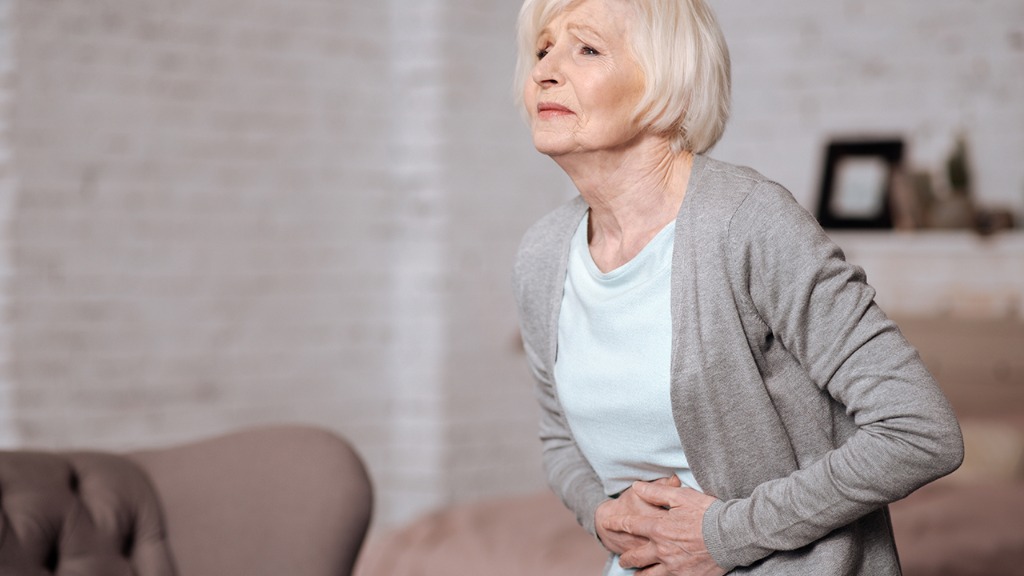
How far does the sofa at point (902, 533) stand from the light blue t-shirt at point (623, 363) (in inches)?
38.7

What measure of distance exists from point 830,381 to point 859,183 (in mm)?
3147

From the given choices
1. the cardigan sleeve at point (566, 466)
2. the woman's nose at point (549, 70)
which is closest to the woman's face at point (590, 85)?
the woman's nose at point (549, 70)

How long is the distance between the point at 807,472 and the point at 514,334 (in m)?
3.57

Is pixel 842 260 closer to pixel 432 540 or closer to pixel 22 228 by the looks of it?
pixel 432 540

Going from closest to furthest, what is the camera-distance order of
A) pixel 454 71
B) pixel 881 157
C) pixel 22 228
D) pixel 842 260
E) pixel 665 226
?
1. pixel 842 260
2. pixel 665 226
3. pixel 22 228
4. pixel 881 157
5. pixel 454 71

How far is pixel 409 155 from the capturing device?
4.66 meters

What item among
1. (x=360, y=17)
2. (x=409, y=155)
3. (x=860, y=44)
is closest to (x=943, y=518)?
(x=860, y=44)

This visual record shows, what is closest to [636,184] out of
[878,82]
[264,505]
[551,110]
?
[551,110]

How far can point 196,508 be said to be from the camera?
5.80 ft

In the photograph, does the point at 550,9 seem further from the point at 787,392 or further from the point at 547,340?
the point at 787,392

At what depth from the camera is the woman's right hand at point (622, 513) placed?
135 centimetres

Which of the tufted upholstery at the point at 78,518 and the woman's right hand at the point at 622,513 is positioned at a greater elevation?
the woman's right hand at the point at 622,513

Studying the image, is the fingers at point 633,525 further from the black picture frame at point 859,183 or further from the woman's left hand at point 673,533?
the black picture frame at point 859,183

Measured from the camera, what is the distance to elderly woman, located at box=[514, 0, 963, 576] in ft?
3.85
